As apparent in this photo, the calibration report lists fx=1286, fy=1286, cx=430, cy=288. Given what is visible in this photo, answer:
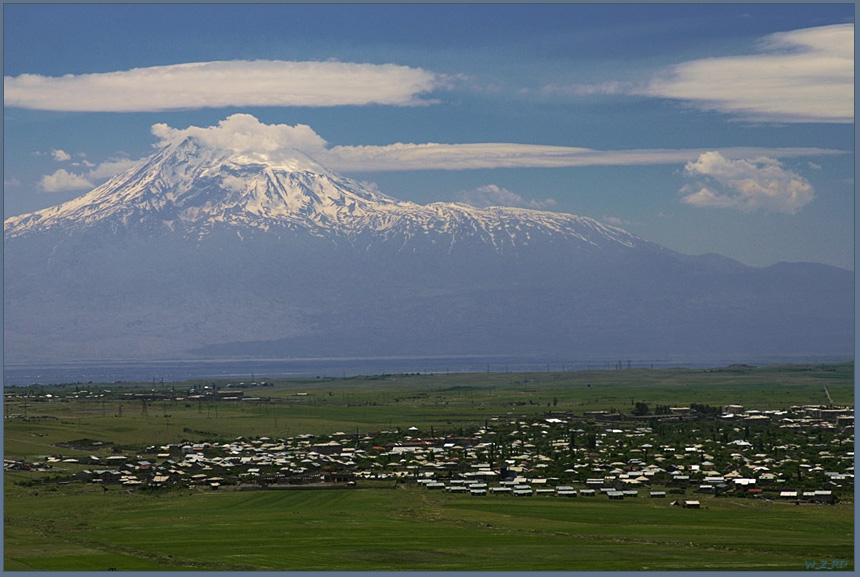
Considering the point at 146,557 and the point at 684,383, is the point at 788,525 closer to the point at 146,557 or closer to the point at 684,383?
the point at 146,557

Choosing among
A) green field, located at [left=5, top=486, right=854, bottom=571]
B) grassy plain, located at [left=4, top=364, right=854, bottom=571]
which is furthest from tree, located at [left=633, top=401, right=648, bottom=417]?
green field, located at [left=5, top=486, right=854, bottom=571]

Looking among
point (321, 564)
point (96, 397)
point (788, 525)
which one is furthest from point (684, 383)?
point (321, 564)

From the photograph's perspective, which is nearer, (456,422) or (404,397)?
(456,422)

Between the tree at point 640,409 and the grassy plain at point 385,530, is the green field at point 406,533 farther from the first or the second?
the tree at point 640,409
